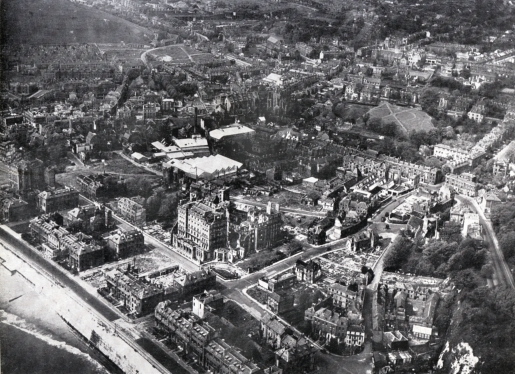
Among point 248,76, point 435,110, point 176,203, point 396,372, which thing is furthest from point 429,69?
point 396,372

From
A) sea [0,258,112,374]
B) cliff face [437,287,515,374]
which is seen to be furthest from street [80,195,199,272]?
cliff face [437,287,515,374]

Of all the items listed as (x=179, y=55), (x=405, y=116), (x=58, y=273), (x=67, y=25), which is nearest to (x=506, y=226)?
(x=58, y=273)

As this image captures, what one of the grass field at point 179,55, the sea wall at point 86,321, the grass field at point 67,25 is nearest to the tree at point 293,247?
the sea wall at point 86,321

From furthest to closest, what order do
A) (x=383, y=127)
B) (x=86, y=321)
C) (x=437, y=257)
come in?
(x=383, y=127) → (x=437, y=257) → (x=86, y=321)

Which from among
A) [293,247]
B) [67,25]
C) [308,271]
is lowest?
[293,247]

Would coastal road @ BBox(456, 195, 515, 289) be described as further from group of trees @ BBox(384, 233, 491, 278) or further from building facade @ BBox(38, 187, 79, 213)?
building facade @ BBox(38, 187, 79, 213)

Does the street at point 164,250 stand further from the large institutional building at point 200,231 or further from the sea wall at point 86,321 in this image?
the sea wall at point 86,321

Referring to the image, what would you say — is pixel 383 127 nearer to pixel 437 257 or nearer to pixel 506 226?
pixel 506 226
